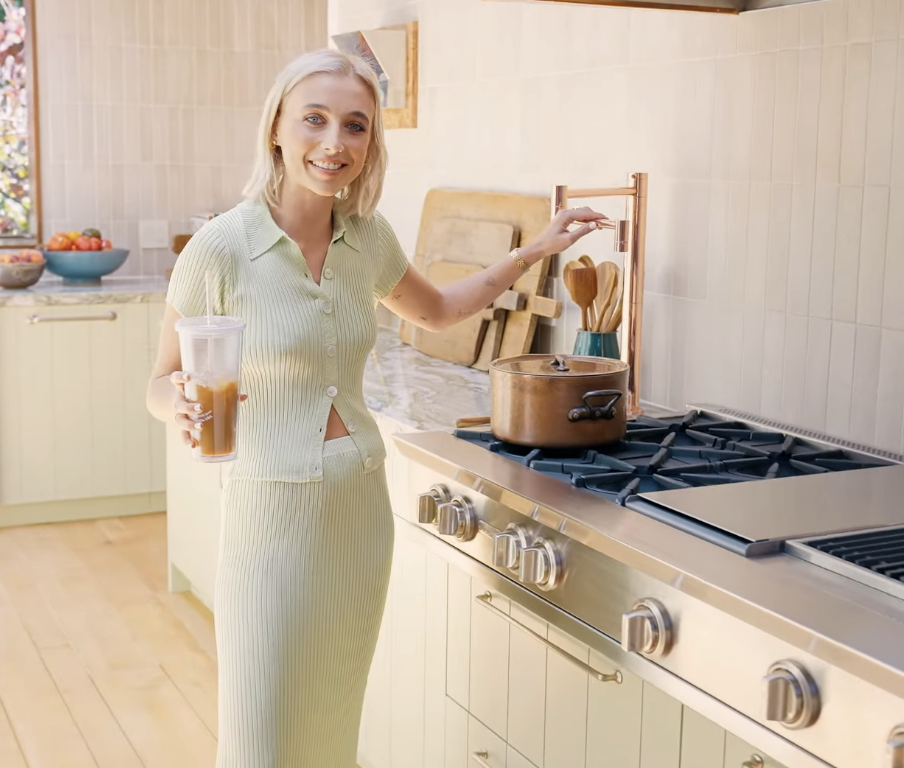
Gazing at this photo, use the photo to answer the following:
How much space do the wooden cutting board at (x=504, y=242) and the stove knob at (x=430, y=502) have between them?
821 millimetres

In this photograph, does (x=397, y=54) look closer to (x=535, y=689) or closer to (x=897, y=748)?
(x=535, y=689)

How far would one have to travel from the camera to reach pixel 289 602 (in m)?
1.91

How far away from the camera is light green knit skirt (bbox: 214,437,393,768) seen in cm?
191

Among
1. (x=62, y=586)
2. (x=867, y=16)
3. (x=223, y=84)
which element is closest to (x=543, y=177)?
(x=867, y=16)

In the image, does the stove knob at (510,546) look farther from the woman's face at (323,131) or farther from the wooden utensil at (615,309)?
the wooden utensil at (615,309)

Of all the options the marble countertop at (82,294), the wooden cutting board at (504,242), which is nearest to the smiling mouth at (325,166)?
the wooden cutting board at (504,242)

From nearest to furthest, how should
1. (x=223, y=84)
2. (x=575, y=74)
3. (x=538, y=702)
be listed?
1. (x=538, y=702)
2. (x=575, y=74)
3. (x=223, y=84)

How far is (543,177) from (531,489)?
1240mm

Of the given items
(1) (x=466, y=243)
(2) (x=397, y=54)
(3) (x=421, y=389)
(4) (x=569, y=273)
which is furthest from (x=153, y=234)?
(4) (x=569, y=273)

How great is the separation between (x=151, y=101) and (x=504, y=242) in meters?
2.66

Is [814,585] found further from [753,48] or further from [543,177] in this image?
[543,177]

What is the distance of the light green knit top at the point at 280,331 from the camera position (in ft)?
6.10

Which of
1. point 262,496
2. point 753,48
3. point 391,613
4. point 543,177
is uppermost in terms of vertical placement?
point 753,48

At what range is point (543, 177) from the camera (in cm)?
286
